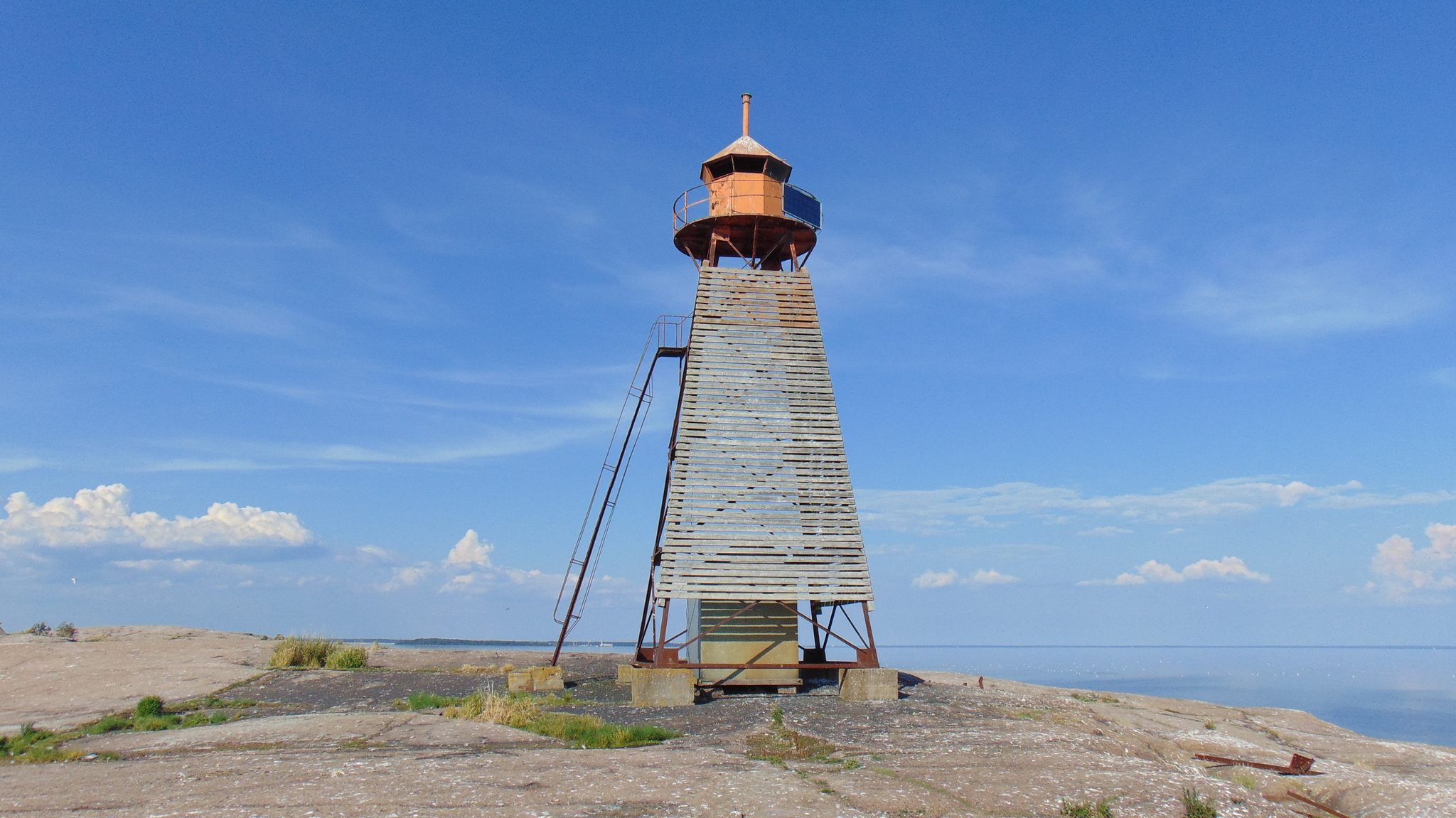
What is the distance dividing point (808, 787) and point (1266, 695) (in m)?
77.9

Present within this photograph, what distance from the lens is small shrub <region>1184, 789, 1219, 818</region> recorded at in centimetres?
1191

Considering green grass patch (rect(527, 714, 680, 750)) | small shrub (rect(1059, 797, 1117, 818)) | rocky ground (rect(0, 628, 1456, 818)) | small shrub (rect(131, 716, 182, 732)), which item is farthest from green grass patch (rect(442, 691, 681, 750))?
small shrub (rect(1059, 797, 1117, 818))

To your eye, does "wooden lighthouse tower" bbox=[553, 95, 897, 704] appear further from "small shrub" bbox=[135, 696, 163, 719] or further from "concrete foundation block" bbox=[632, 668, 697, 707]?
"small shrub" bbox=[135, 696, 163, 719]

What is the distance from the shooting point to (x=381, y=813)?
11.1 meters

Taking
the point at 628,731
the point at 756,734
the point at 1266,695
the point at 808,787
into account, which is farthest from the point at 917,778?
the point at 1266,695

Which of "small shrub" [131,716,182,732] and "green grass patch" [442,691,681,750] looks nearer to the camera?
"green grass patch" [442,691,681,750]

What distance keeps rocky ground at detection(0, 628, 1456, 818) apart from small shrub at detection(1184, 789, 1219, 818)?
0.14m

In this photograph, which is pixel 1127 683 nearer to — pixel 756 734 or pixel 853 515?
pixel 853 515

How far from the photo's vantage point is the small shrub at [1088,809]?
38.6ft

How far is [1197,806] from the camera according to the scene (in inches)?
475

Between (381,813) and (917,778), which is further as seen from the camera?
(917,778)

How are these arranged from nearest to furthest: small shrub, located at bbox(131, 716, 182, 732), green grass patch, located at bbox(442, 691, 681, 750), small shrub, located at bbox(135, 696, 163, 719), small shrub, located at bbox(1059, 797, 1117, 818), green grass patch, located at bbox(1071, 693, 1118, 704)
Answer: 1. small shrub, located at bbox(1059, 797, 1117, 818)
2. green grass patch, located at bbox(442, 691, 681, 750)
3. small shrub, located at bbox(131, 716, 182, 732)
4. small shrub, located at bbox(135, 696, 163, 719)
5. green grass patch, located at bbox(1071, 693, 1118, 704)

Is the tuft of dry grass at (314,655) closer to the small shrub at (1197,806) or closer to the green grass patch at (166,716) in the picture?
the green grass patch at (166,716)

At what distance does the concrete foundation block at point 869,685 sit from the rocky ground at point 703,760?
48 centimetres
